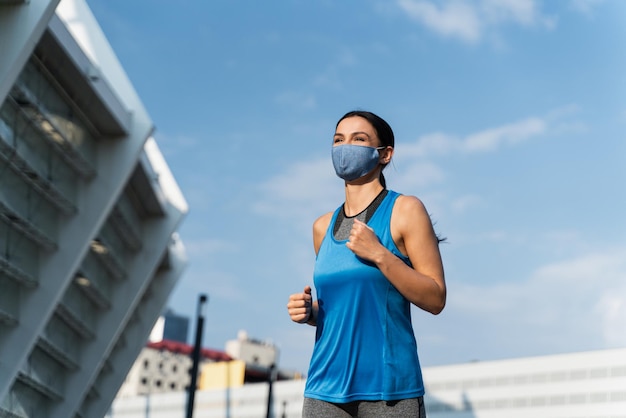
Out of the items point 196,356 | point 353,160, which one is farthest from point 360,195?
point 196,356

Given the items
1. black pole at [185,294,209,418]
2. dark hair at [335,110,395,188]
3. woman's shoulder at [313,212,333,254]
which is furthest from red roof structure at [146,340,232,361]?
dark hair at [335,110,395,188]

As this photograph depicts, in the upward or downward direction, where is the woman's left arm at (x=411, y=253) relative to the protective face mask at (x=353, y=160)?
downward

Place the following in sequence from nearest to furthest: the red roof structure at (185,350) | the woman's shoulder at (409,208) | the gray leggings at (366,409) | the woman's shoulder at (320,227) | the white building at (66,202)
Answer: the gray leggings at (366,409)
the woman's shoulder at (409,208)
the woman's shoulder at (320,227)
the white building at (66,202)
the red roof structure at (185,350)

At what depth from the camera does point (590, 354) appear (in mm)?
92875

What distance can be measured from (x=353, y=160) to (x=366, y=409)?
91 cm

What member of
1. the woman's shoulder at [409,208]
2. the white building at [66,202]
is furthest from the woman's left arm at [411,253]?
the white building at [66,202]

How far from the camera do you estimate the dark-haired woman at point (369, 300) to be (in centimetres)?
365

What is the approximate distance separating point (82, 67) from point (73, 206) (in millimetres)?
6554

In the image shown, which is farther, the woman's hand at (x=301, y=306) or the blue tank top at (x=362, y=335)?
the woman's hand at (x=301, y=306)

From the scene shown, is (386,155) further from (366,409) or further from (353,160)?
(366,409)

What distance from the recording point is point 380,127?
4.07 meters

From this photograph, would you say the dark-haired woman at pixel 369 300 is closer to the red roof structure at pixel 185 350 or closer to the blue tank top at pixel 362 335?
the blue tank top at pixel 362 335

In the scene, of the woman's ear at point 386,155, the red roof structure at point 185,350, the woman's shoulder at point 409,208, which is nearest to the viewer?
the woman's shoulder at point 409,208

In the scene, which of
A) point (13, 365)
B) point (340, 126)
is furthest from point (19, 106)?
→ point (340, 126)
